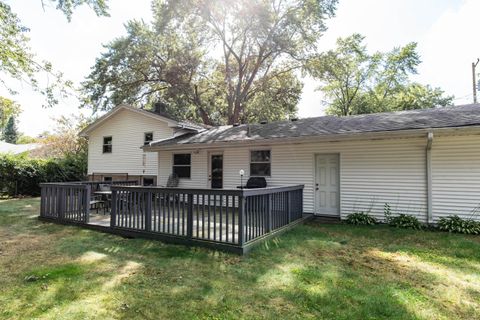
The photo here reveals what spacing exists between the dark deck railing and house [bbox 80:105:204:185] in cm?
576

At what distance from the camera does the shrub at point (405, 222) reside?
23.3 ft

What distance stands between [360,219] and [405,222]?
109cm

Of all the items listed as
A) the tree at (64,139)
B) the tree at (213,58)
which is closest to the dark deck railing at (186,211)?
the tree at (213,58)

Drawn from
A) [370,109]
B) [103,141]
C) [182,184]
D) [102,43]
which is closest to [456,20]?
[370,109]

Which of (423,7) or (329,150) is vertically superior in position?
(423,7)

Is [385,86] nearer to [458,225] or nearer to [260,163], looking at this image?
[260,163]

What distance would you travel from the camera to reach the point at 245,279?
391 centimetres

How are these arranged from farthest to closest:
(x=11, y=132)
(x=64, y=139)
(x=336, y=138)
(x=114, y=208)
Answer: (x=11, y=132)
(x=64, y=139)
(x=336, y=138)
(x=114, y=208)

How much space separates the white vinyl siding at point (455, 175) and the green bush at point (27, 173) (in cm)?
1826

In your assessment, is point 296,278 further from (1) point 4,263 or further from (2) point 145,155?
(2) point 145,155

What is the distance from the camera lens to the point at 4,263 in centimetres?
452

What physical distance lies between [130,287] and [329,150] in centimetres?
677

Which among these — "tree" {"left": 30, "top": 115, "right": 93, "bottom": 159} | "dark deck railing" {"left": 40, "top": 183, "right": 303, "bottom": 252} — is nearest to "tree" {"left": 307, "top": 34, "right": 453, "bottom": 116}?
"dark deck railing" {"left": 40, "top": 183, "right": 303, "bottom": 252}

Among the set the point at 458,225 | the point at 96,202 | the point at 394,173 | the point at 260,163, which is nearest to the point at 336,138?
the point at 394,173
